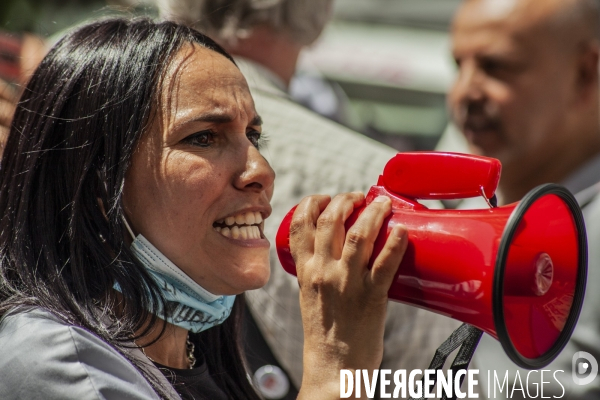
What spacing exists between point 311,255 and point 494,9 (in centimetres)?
213

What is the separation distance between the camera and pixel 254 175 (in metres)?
1.97

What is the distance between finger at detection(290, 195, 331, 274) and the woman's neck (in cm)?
41

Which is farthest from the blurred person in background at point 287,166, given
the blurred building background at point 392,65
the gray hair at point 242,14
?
the blurred building background at point 392,65

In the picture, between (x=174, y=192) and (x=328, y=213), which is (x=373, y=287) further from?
(x=174, y=192)

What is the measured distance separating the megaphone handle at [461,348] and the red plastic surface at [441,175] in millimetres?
311

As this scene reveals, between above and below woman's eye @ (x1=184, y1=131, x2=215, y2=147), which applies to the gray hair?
above

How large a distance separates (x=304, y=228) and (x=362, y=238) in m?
0.16

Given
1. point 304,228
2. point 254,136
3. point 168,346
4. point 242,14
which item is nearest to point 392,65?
point 242,14

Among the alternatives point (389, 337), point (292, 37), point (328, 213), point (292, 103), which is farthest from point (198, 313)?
point (292, 37)

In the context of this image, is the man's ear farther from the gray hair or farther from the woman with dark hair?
the woman with dark hair

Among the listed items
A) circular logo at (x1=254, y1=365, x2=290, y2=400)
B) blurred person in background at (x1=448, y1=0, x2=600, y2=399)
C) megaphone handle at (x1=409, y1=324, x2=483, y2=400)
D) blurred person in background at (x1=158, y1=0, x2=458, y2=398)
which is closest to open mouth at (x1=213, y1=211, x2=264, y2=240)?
megaphone handle at (x1=409, y1=324, x2=483, y2=400)

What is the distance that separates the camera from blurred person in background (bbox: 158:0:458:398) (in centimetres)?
276

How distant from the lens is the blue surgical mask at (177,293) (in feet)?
6.29

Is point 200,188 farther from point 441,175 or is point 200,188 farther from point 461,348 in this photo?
point 461,348
